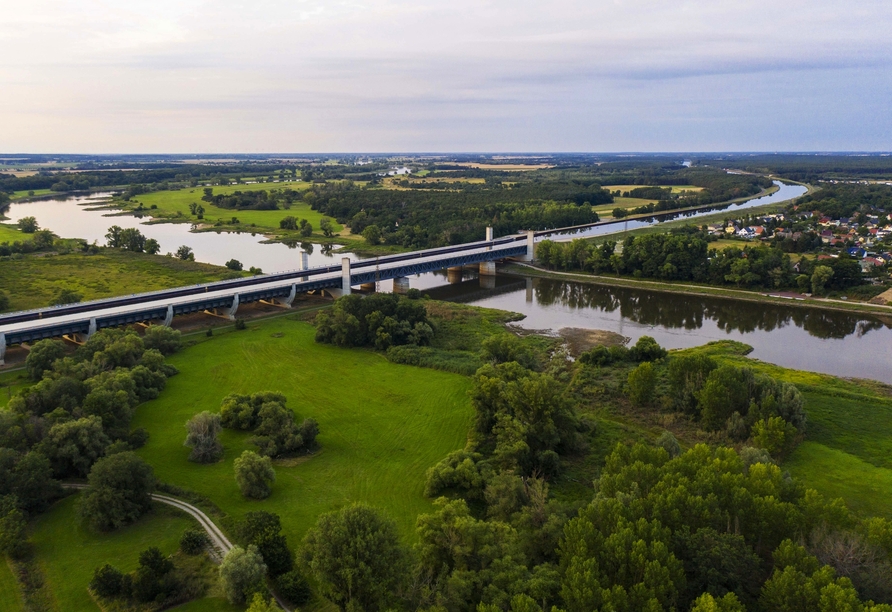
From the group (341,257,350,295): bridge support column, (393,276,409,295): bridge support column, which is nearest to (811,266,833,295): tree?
(393,276,409,295): bridge support column

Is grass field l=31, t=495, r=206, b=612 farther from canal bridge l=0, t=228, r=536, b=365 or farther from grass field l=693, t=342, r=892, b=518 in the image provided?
grass field l=693, t=342, r=892, b=518

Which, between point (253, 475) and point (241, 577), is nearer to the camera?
point (241, 577)

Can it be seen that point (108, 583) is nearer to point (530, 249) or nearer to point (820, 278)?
point (820, 278)

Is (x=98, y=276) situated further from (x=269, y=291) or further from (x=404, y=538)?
(x=404, y=538)

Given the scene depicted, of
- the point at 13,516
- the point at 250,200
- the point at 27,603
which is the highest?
the point at 250,200

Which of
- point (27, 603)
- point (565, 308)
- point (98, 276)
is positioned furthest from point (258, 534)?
point (98, 276)

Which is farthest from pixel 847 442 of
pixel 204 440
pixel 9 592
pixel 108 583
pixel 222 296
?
pixel 222 296
